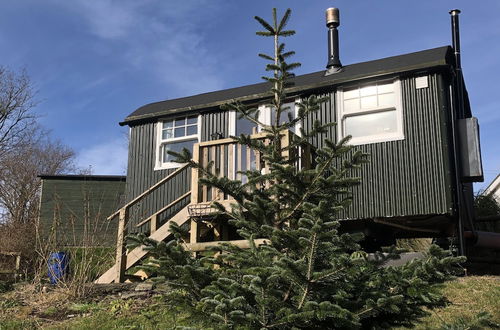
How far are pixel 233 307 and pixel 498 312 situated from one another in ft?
10.9

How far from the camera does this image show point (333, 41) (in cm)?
1101

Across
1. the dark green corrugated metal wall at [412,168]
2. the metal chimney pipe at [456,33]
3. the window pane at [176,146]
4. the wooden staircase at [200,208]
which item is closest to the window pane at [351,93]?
the dark green corrugated metal wall at [412,168]

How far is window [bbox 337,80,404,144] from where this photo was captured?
355 inches

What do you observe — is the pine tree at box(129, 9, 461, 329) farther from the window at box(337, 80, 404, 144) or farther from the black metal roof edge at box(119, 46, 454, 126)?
the window at box(337, 80, 404, 144)

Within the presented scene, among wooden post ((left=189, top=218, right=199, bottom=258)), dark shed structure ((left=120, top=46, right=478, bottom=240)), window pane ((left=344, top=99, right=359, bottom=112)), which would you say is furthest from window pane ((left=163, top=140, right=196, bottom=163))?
window pane ((left=344, top=99, right=359, bottom=112))

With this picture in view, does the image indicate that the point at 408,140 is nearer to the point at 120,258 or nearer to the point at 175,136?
the point at 175,136

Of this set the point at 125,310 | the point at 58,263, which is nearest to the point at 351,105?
the point at 125,310

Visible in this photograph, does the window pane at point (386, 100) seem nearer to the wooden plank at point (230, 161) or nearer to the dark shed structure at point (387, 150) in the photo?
the dark shed structure at point (387, 150)

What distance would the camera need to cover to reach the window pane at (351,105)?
9.32 metres

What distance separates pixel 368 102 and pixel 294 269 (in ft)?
19.4

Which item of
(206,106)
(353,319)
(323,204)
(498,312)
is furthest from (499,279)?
(206,106)

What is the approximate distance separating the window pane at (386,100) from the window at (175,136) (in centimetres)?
366

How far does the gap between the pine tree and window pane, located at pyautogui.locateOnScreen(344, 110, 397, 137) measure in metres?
3.85

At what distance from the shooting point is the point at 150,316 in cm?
625
